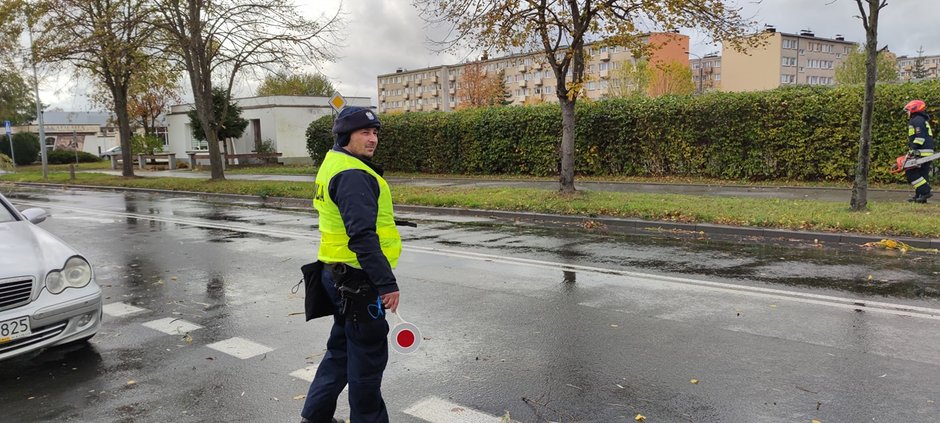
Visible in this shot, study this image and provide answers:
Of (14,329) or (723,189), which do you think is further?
(723,189)

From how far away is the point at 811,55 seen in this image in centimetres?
9269

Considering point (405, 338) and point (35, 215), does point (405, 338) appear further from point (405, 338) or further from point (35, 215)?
point (35, 215)

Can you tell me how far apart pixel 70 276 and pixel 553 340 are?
362 centimetres

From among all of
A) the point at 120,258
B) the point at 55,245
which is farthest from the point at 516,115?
the point at 55,245

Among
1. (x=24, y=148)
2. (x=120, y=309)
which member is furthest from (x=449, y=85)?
(x=120, y=309)

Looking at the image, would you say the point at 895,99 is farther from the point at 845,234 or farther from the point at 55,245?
the point at 55,245

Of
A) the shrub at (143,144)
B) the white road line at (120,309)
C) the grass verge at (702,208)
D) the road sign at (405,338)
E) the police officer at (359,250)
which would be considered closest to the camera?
the police officer at (359,250)

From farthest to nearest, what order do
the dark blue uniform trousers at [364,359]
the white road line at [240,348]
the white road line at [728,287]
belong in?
1. the white road line at [728,287]
2. the white road line at [240,348]
3. the dark blue uniform trousers at [364,359]

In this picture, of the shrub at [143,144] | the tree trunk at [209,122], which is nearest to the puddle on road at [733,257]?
the tree trunk at [209,122]

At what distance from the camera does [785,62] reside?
90.0 meters

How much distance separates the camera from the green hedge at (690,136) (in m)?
16.7

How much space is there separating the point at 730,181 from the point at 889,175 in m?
3.87

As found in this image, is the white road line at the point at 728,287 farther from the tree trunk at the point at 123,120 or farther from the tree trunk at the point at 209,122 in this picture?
the tree trunk at the point at 123,120

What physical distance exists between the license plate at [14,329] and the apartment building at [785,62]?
94.0m
